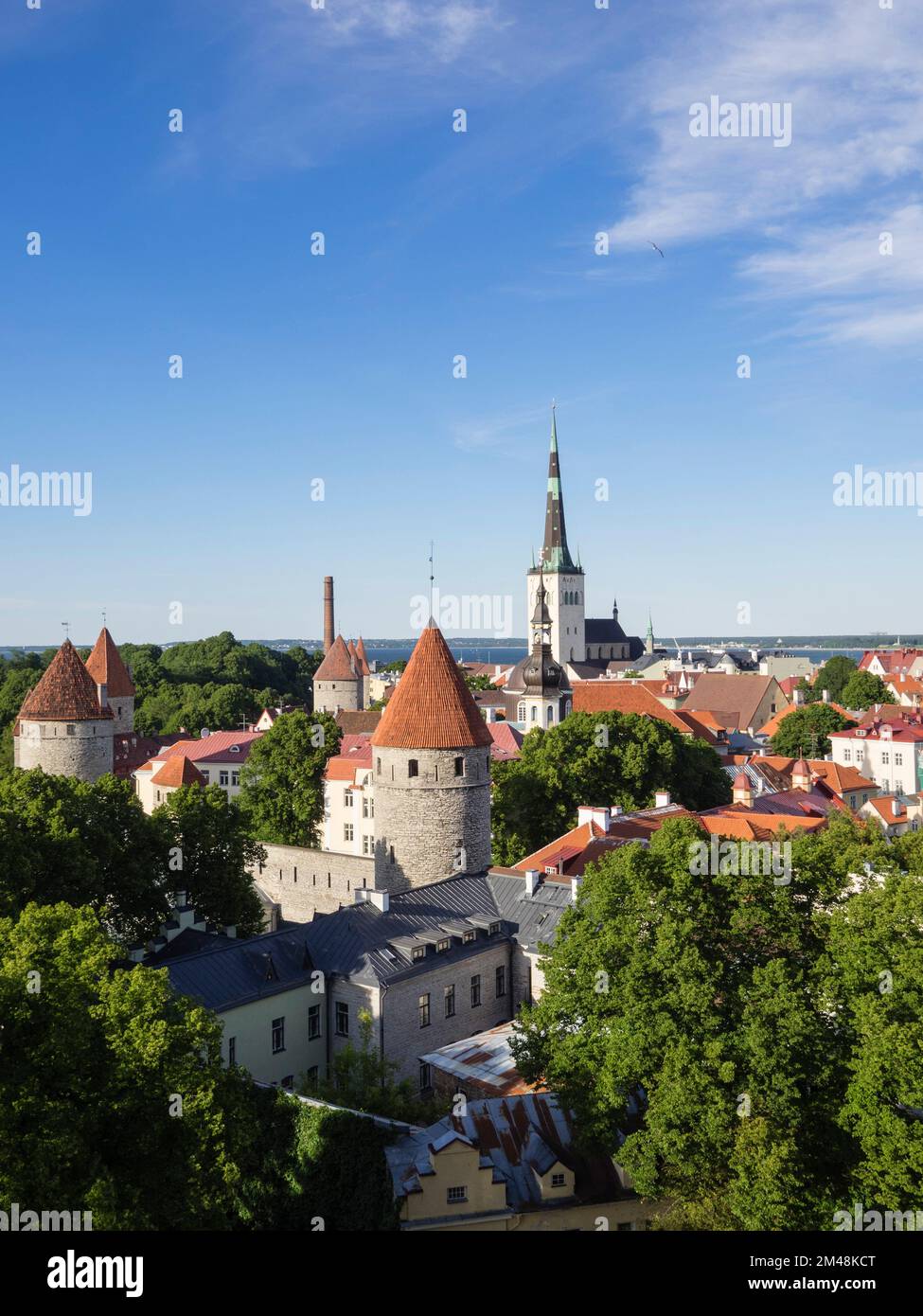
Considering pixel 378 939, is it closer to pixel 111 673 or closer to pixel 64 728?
pixel 64 728

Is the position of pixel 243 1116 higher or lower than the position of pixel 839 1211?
higher

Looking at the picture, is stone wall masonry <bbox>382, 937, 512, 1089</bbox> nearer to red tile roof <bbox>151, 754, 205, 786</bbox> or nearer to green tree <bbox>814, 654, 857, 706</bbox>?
red tile roof <bbox>151, 754, 205, 786</bbox>

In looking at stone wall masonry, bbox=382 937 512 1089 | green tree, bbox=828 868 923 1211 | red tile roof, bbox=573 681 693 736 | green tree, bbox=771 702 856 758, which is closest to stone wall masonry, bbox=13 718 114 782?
stone wall masonry, bbox=382 937 512 1089

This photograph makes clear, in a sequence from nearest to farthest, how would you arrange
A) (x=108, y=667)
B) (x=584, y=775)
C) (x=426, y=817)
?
(x=426, y=817) → (x=584, y=775) → (x=108, y=667)

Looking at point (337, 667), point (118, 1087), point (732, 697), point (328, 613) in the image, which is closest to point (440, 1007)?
point (118, 1087)

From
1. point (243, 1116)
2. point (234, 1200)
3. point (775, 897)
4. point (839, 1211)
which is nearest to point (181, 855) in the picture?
point (234, 1200)
